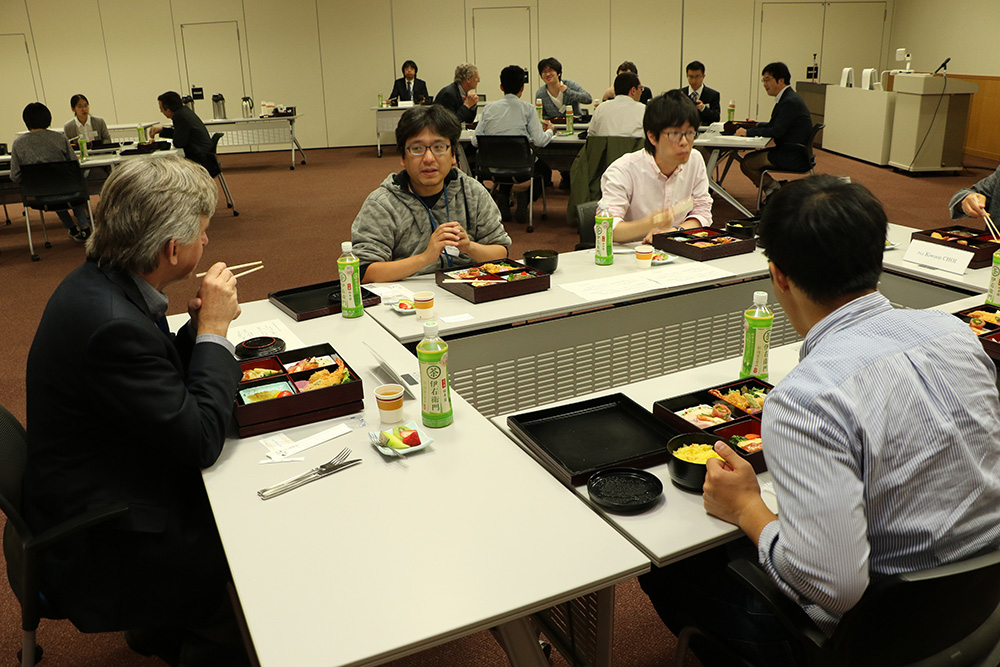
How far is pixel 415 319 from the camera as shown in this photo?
241cm

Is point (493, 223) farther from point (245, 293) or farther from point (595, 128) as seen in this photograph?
point (595, 128)

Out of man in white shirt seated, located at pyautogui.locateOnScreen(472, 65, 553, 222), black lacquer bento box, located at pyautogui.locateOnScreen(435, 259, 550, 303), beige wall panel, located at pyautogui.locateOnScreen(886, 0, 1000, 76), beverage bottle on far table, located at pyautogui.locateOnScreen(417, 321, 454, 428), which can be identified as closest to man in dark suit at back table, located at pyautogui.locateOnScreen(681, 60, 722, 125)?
man in white shirt seated, located at pyautogui.locateOnScreen(472, 65, 553, 222)

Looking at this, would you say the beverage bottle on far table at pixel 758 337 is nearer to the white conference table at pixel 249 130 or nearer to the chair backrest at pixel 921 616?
the chair backrest at pixel 921 616

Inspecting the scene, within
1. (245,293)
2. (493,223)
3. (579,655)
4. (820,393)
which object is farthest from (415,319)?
(245,293)

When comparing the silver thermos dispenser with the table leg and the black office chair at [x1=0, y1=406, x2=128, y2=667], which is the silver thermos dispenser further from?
the table leg

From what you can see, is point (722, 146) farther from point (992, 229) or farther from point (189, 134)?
point (189, 134)

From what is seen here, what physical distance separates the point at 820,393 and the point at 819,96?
10.7 m

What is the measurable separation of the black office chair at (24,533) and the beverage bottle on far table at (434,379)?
0.64m

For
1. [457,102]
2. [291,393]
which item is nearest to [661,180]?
[291,393]

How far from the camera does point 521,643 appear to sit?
131 centimetres

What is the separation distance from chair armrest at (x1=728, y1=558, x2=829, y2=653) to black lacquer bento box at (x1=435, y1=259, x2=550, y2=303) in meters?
1.48

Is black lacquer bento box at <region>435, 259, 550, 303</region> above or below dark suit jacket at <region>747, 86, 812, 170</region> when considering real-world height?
below

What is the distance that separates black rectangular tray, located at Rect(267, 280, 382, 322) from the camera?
2.44 m

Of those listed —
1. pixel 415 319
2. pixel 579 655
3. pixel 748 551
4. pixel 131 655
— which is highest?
pixel 415 319
